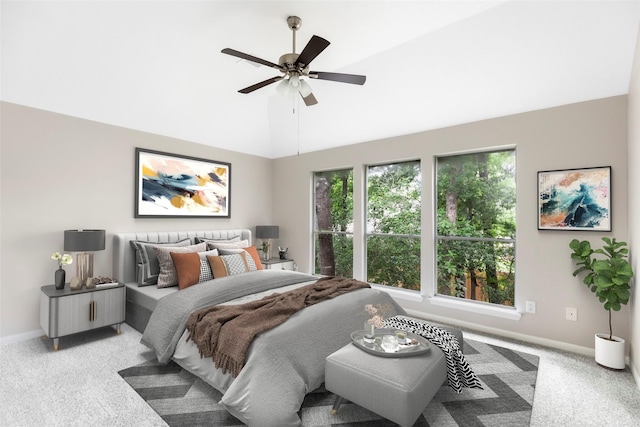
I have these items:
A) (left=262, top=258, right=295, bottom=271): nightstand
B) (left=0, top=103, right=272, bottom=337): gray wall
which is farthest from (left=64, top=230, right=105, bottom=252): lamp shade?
(left=262, top=258, right=295, bottom=271): nightstand

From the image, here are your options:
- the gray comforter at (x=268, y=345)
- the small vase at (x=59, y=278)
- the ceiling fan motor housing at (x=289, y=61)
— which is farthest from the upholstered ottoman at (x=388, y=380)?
the small vase at (x=59, y=278)

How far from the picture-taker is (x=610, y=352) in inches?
109

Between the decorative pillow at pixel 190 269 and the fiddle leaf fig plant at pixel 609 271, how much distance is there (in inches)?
148

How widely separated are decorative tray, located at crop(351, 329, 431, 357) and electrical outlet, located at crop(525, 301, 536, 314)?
6.32ft

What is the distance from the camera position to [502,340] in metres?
3.46

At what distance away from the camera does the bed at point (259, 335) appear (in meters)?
1.95

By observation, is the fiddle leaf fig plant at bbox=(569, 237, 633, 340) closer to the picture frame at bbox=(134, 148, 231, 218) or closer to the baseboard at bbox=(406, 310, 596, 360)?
the baseboard at bbox=(406, 310, 596, 360)

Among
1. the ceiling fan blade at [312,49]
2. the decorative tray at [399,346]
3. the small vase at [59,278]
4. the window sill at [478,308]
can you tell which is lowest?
the window sill at [478,308]

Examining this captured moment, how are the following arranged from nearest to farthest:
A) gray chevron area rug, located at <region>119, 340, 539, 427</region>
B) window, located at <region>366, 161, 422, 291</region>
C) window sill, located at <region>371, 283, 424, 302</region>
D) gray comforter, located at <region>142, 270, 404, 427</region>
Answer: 1. gray comforter, located at <region>142, 270, 404, 427</region>
2. gray chevron area rug, located at <region>119, 340, 539, 427</region>
3. window sill, located at <region>371, 283, 424, 302</region>
4. window, located at <region>366, 161, 422, 291</region>

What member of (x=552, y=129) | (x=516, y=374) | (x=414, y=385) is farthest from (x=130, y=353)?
(x=552, y=129)

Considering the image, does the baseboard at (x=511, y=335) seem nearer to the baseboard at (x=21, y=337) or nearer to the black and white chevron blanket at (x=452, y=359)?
the black and white chevron blanket at (x=452, y=359)

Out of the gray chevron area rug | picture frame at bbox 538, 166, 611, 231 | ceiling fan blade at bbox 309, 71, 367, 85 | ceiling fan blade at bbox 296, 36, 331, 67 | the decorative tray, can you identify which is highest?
ceiling fan blade at bbox 296, 36, 331, 67

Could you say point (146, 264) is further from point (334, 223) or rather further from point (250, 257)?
point (334, 223)

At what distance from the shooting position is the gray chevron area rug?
2055 mm
